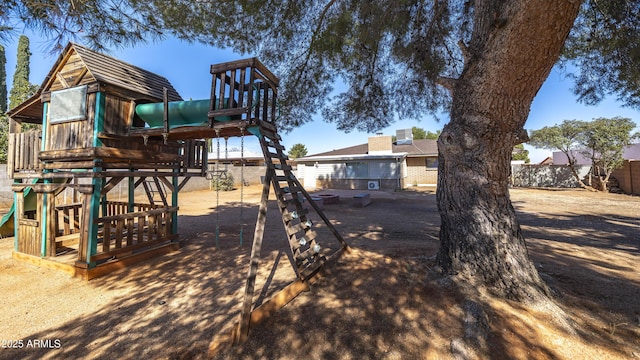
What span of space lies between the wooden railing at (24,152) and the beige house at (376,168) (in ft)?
57.6

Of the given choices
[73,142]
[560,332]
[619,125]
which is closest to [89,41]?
[73,142]

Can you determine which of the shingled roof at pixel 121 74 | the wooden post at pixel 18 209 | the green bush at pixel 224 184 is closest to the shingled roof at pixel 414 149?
the green bush at pixel 224 184

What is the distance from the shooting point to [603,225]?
8164 mm

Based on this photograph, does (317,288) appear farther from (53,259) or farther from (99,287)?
(53,259)

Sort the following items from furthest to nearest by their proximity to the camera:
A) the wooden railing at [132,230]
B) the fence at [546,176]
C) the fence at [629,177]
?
the fence at [546,176], the fence at [629,177], the wooden railing at [132,230]

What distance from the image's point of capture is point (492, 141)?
3.45m

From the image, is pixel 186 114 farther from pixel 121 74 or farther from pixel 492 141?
pixel 492 141

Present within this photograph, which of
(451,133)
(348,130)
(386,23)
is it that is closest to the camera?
(451,133)

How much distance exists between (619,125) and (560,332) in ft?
70.7

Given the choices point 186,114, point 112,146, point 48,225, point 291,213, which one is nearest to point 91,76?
point 112,146

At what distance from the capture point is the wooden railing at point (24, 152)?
5.69m

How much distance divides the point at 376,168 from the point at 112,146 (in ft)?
58.8

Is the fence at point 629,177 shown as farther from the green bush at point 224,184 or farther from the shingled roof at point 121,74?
the green bush at point 224,184

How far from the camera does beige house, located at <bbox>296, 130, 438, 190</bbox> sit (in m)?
20.5
